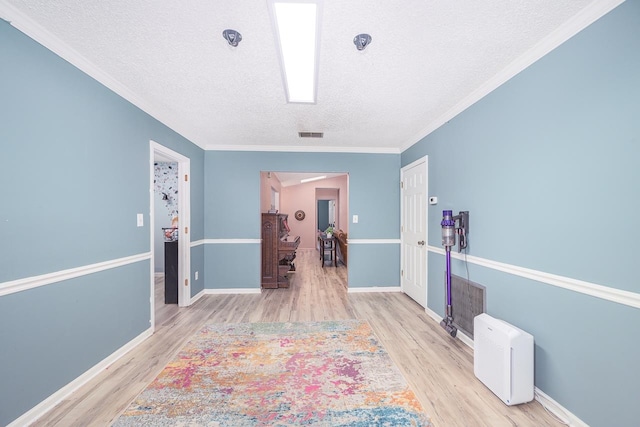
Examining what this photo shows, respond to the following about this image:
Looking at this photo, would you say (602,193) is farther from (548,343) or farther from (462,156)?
(462,156)

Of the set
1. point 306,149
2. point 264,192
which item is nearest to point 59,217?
point 306,149

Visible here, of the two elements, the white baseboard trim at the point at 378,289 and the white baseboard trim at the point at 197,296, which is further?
the white baseboard trim at the point at 378,289

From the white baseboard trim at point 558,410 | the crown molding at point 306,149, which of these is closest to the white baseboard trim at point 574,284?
the white baseboard trim at point 558,410

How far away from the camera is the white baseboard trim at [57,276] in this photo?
1.43m

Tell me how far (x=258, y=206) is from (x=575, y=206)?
3.82 m

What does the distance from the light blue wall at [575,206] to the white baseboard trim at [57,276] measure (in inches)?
134

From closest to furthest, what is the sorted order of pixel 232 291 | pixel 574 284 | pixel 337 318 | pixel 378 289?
pixel 574 284, pixel 337 318, pixel 232 291, pixel 378 289

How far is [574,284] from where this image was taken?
1480 mm

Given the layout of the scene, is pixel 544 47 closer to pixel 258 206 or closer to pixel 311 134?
pixel 311 134

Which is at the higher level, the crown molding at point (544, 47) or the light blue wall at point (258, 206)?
the crown molding at point (544, 47)

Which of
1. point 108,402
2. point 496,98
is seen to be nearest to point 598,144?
point 496,98

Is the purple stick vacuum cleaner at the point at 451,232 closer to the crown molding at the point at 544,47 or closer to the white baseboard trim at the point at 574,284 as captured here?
the white baseboard trim at the point at 574,284

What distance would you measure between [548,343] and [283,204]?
8.95m

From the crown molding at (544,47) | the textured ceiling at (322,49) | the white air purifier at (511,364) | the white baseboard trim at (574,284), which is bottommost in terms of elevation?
the white air purifier at (511,364)
